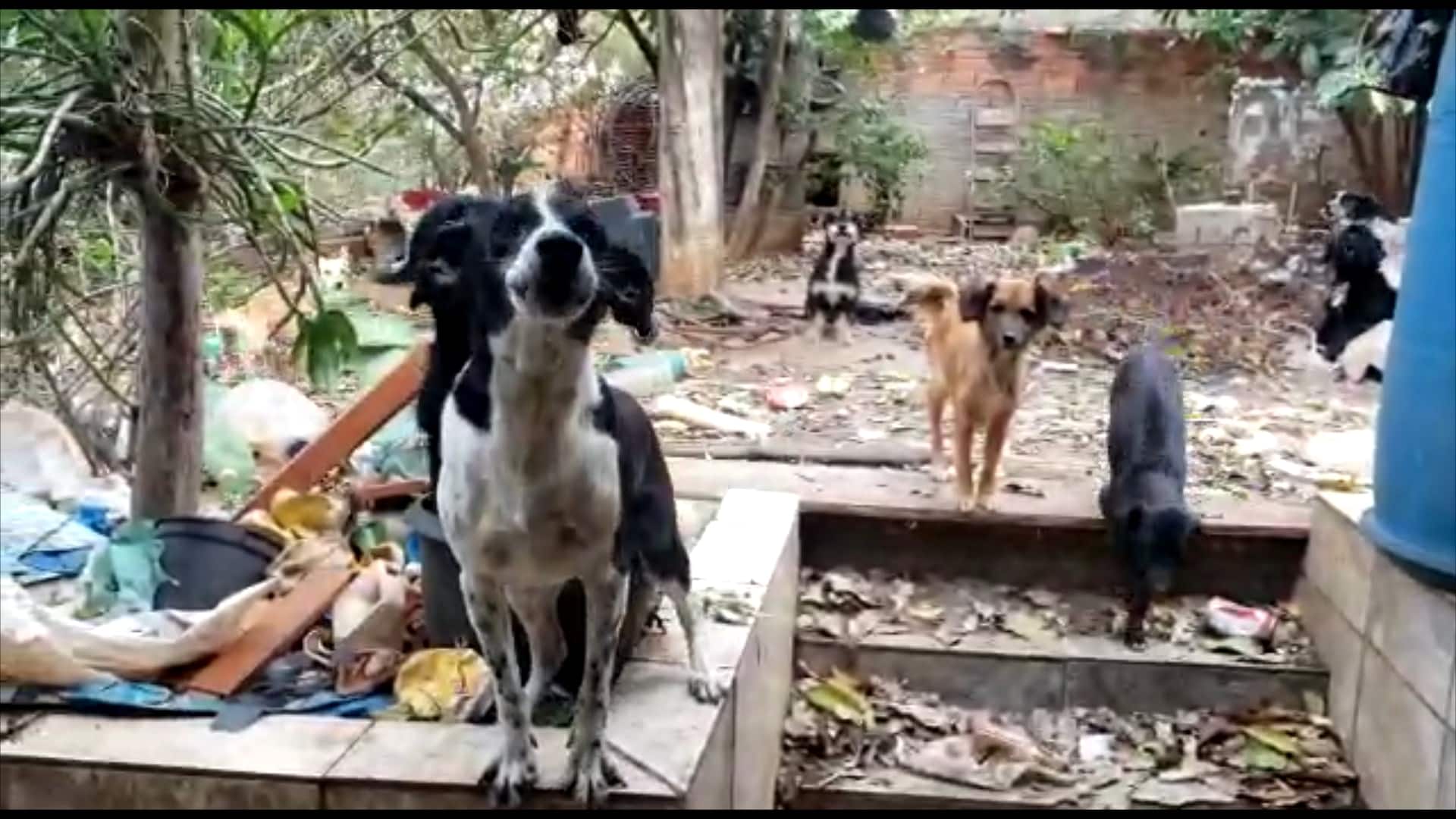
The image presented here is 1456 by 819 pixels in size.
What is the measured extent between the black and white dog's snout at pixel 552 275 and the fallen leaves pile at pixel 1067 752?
4.82 ft

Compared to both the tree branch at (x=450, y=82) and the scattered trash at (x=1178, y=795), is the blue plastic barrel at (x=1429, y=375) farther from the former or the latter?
the tree branch at (x=450, y=82)

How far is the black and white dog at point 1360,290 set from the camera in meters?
4.05

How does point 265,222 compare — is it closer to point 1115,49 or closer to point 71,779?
point 71,779

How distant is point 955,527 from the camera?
2.88 m

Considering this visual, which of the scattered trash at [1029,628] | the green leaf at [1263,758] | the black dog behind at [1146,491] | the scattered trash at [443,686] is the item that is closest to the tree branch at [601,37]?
the scattered trash at [443,686]

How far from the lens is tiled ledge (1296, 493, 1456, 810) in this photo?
195cm

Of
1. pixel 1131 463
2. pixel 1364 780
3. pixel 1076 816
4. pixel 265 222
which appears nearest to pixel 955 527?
pixel 1131 463

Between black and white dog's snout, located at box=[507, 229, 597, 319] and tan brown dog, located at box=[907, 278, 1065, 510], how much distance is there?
6.15 feet

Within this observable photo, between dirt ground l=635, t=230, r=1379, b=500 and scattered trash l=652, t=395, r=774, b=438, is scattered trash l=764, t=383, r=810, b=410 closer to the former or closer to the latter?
dirt ground l=635, t=230, r=1379, b=500

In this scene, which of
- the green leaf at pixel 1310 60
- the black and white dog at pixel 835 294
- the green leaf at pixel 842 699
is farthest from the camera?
the black and white dog at pixel 835 294

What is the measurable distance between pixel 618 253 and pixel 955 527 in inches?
67.4

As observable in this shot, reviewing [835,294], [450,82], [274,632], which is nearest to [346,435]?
[274,632]

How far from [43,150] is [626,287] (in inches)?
28.8

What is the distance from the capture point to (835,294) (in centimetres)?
498
